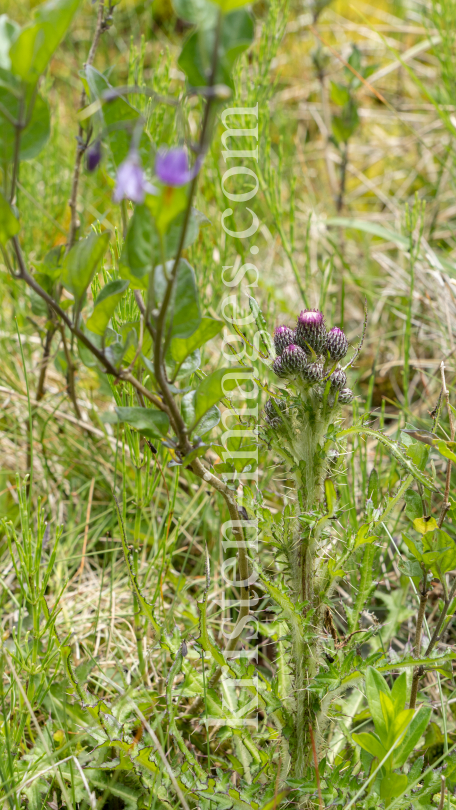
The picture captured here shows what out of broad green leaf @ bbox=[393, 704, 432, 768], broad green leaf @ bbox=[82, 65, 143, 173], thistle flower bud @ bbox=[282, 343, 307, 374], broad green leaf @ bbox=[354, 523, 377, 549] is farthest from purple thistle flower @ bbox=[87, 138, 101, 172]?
broad green leaf @ bbox=[393, 704, 432, 768]

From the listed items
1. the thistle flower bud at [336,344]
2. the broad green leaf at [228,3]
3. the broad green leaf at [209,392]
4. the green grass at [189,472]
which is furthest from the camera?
the green grass at [189,472]

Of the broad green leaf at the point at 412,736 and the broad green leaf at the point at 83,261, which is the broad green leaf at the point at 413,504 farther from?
the broad green leaf at the point at 83,261

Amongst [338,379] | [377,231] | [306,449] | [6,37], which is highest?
[377,231]

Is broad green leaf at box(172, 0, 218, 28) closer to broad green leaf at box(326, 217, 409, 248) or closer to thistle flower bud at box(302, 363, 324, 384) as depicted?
thistle flower bud at box(302, 363, 324, 384)

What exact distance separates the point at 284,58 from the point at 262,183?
197 centimetres

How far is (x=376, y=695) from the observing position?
90cm

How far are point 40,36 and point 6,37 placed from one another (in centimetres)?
8

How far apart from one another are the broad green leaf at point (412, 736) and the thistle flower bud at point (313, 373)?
1.71 ft

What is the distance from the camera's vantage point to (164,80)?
5.51 feet

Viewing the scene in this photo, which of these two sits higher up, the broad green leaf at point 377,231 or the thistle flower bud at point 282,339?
the broad green leaf at point 377,231

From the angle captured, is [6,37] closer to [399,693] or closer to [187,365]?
[187,365]

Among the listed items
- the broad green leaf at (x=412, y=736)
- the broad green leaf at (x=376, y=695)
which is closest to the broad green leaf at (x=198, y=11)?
the broad green leaf at (x=376, y=695)

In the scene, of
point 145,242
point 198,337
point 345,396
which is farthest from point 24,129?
point 345,396

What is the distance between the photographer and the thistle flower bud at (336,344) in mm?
966
